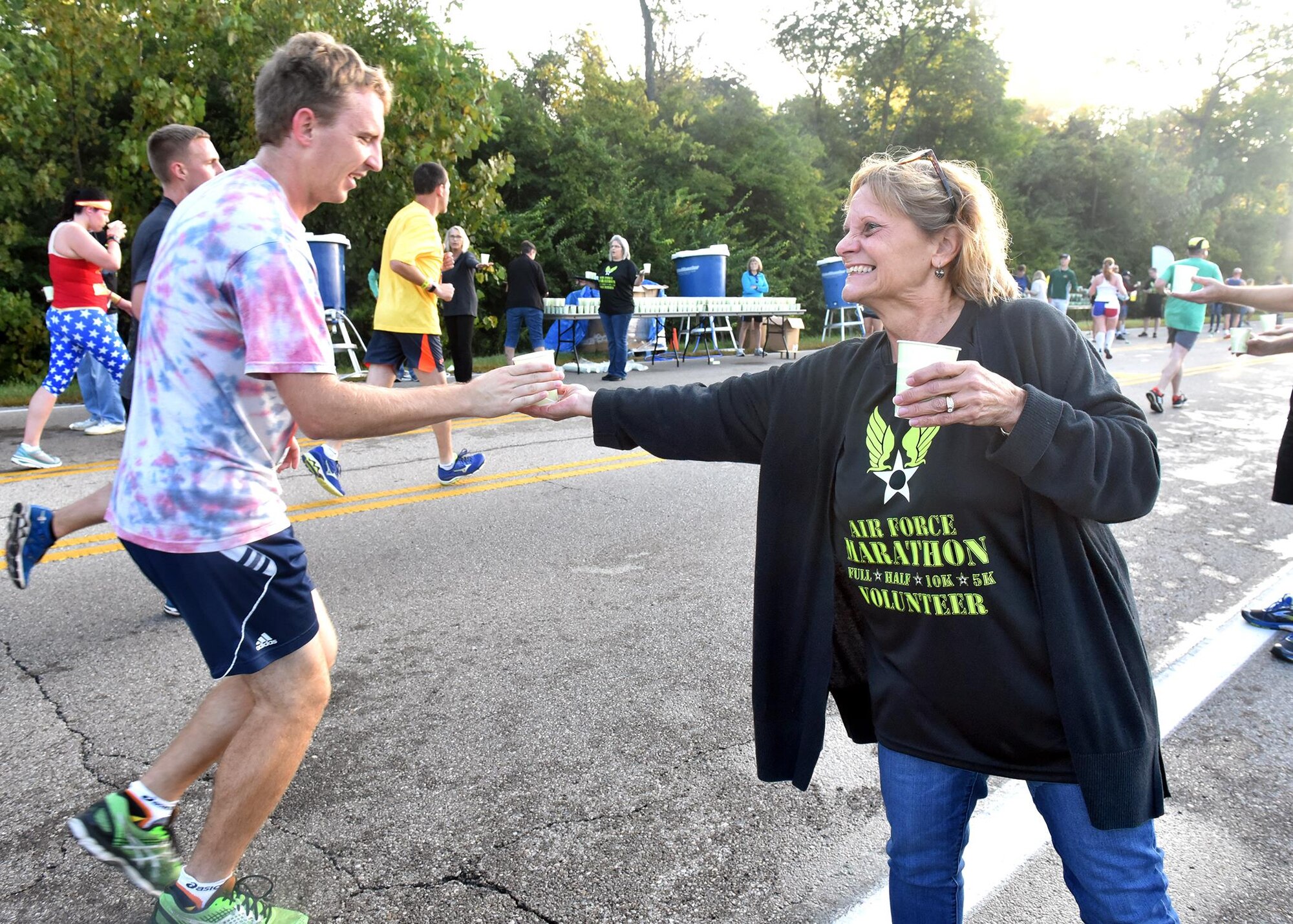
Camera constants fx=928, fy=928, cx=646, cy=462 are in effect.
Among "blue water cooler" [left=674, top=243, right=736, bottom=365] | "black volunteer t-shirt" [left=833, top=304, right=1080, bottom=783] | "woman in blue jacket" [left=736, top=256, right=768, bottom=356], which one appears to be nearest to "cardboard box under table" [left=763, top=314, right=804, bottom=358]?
"woman in blue jacket" [left=736, top=256, right=768, bottom=356]

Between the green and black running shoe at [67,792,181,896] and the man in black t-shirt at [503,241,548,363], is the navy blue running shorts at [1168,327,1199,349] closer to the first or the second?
the man in black t-shirt at [503,241,548,363]

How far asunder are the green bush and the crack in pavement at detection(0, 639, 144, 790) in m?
11.2

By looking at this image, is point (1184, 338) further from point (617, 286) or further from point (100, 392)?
point (100, 392)

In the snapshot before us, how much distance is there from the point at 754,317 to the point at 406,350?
490 inches

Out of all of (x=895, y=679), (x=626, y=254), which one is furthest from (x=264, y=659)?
(x=626, y=254)

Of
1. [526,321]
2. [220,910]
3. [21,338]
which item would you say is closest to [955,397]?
[220,910]

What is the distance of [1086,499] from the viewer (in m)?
1.62

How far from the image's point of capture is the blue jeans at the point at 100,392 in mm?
8680

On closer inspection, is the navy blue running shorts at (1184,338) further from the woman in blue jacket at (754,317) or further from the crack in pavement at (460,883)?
the crack in pavement at (460,883)

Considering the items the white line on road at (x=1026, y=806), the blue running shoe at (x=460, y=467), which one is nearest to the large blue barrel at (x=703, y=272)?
the blue running shoe at (x=460, y=467)

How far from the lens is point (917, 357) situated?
1.55 m

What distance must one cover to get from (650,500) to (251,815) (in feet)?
14.8

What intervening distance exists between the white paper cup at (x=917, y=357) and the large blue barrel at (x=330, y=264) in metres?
12.0

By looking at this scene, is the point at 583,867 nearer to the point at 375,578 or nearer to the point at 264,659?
the point at 264,659
